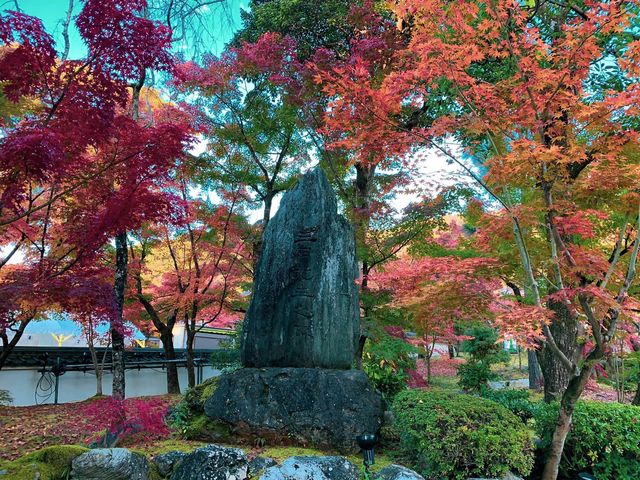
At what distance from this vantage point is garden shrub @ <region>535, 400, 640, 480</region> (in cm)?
527

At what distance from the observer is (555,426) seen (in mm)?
5375

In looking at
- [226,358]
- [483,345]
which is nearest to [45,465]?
[226,358]

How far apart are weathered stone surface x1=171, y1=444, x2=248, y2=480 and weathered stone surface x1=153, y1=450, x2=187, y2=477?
23 centimetres

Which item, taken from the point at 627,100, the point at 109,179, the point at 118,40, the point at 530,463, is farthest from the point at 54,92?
the point at 530,463

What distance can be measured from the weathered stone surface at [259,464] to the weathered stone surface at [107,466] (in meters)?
1.08

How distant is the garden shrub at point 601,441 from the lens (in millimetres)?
5273

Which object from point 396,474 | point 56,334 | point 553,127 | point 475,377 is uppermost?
point 553,127

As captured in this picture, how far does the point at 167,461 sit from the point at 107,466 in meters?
0.75

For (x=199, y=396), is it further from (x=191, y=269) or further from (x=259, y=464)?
(x=191, y=269)

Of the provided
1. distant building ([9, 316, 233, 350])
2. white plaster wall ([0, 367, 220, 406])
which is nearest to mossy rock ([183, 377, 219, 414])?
distant building ([9, 316, 233, 350])

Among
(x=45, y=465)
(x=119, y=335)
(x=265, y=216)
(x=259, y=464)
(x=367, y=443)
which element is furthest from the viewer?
(x=265, y=216)

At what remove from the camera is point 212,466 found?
167 inches

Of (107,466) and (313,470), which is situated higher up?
(107,466)

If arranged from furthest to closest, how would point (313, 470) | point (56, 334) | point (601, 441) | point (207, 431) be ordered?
point (56, 334), point (207, 431), point (601, 441), point (313, 470)
